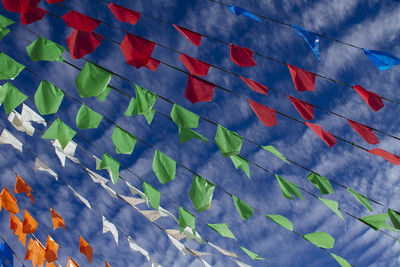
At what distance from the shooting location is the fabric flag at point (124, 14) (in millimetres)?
2361

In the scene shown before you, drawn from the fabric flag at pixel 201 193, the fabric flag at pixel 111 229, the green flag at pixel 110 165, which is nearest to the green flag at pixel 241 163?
the fabric flag at pixel 201 193

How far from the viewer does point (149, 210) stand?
12.6 feet

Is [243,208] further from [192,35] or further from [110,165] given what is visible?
[192,35]

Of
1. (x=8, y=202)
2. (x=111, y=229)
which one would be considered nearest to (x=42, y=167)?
(x=8, y=202)

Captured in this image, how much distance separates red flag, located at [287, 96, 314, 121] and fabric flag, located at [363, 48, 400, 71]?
57cm

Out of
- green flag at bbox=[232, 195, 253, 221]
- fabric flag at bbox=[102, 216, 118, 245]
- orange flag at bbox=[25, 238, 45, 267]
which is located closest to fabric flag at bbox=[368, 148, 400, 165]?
green flag at bbox=[232, 195, 253, 221]

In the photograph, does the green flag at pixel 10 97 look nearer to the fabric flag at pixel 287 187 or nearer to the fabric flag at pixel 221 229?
the fabric flag at pixel 221 229

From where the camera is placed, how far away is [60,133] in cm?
314

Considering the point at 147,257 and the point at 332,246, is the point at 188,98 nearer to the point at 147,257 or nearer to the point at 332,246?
the point at 332,246

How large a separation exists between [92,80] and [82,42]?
32 cm

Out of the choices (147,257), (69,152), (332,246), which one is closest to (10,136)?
(69,152)

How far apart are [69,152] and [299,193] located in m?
2.68

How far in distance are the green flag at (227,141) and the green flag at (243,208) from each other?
66cm

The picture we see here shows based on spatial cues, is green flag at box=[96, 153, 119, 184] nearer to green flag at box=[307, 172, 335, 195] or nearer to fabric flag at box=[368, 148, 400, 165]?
green flag at box=[307, 172, 335, 195]
